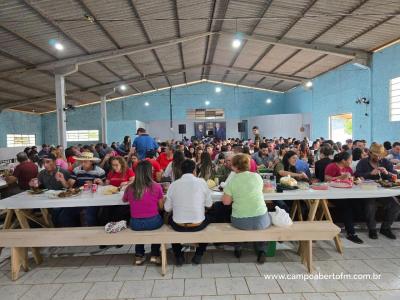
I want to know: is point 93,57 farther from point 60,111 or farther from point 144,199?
point 144,199

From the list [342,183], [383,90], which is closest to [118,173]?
[342,183]

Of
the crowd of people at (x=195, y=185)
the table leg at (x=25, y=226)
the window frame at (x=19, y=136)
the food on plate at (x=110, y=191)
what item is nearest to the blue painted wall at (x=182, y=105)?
the window frame at (x=19, y=136)

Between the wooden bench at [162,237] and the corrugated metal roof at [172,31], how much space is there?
4.46 metres

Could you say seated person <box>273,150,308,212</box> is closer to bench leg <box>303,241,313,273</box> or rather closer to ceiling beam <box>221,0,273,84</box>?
bench leg <box>303,241,313,273</box>

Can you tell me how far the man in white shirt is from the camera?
111 inches

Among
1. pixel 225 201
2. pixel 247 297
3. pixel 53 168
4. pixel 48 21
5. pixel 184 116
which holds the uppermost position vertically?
pixel 48 21

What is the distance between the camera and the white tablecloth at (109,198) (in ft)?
10.1

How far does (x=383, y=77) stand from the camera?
8.35 metres

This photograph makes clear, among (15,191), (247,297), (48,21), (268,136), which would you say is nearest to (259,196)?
(247,297)

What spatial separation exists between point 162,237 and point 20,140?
51.7 ft

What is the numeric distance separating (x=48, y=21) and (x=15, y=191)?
366cm

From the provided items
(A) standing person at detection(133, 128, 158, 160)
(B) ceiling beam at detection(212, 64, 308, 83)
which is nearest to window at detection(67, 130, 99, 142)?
(B) ceiling beam at detection(212, 64, 308, 83)

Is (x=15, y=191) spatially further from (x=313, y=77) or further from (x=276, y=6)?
(x=313, y=77)

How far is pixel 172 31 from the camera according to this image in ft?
28.2
